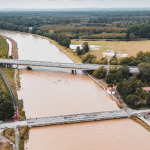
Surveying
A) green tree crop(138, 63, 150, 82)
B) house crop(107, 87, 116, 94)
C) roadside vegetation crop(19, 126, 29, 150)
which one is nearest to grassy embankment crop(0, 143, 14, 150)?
roadside vegetation crop(19, 126, 29, 150)

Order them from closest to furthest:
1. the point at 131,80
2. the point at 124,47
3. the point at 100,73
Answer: the point at 131,80 < the point at 100,73 < the point at 124,47

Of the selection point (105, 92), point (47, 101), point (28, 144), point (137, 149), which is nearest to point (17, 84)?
point (47, 101)

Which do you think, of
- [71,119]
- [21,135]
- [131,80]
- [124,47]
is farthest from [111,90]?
[124,47]

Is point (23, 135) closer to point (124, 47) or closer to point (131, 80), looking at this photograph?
point (131, 80)

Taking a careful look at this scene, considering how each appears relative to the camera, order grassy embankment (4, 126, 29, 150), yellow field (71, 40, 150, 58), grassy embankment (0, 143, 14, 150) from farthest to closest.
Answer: yellow field (71, 40, 150, 58), grassy embankment (4, 126, 29, 150), grassy embankment (0, 143, 14, 150)

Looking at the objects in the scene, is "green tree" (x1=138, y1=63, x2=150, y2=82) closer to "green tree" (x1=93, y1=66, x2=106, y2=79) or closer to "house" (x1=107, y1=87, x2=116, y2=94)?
"green tree" (x1=93, y1=66, x2=106, y2=79)
